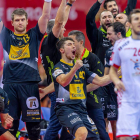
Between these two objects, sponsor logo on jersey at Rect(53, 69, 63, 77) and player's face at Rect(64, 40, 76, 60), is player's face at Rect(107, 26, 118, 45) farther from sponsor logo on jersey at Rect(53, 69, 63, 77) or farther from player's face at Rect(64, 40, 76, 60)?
sponsor logo on jersey at Rect(53, 69, 63, 77)

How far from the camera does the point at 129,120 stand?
476cm

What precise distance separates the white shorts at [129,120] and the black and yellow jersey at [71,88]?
3.55ft

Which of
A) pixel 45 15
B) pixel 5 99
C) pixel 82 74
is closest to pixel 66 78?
pixel 82 74

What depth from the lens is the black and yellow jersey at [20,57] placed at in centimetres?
633

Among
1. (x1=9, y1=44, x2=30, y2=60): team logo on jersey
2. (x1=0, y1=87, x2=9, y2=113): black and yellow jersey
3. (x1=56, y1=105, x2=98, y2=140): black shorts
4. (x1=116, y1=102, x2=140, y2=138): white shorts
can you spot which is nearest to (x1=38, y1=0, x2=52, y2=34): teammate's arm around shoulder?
(x1=9, y1=44, x2=30, y2=60): team logo on jersey

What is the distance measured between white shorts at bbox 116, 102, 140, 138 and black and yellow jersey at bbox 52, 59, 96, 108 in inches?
42.6

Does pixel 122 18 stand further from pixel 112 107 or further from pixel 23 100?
pixel 23 100

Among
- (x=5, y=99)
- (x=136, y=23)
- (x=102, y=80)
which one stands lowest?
(x=5, y=99)

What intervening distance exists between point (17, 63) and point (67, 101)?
1.23 m

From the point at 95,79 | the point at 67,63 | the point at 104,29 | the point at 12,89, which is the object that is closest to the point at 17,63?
the point at 12,89

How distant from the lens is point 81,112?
571 centimetres

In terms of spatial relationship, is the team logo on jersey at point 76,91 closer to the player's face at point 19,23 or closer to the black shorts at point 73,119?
the black shorts at point 73,119

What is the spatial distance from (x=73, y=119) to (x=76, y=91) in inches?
19.2

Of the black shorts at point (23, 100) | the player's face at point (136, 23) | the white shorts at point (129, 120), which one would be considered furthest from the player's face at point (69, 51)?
the white shorts at point (129, 120)
